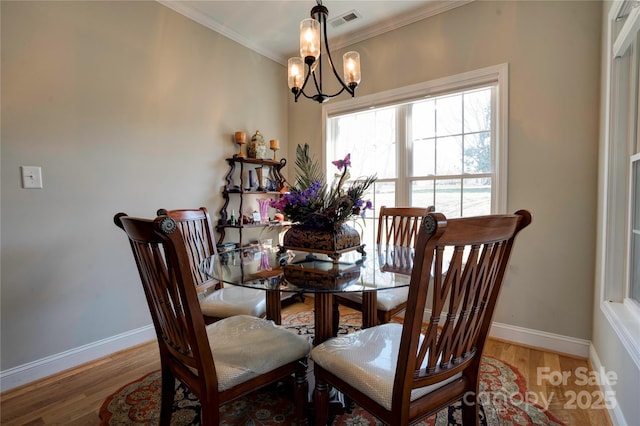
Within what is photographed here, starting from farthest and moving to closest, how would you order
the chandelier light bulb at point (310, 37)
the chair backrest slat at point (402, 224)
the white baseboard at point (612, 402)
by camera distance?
1. the chair backrest slat at point (402, 224)
2. the chandelier light bulb at point (310, 37)
3. the white baseboard at point (612, 402)

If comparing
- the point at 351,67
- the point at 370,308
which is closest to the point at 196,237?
the point at 370,308

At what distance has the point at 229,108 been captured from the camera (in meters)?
3.11

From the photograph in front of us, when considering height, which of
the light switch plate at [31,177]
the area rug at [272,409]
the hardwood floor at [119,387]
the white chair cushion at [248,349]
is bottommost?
the hardwood floor at [119,387]

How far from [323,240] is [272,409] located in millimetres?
941

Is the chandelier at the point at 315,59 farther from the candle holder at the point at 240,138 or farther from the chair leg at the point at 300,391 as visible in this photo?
the chair leg at the point at 300,391

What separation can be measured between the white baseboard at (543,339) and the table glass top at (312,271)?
1.07 m

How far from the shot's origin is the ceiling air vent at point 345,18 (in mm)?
2781

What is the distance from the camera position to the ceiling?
2.63 meters

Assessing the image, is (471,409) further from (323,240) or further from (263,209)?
(263,209)

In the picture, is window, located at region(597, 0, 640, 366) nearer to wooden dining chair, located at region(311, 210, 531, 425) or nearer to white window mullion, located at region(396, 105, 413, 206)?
wooden dining chair, located at region(311, 210, 531, 425)

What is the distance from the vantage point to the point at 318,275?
148 cm

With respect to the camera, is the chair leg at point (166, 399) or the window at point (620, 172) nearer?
the chair leg at point (166, 399)

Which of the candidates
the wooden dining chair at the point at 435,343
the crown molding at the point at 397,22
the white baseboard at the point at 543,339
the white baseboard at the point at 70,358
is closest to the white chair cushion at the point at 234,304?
the wooden dining chair at the point at 435,343

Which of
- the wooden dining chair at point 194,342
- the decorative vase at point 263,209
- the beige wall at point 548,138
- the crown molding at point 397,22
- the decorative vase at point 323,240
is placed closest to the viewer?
the wooden dining chair at point 194,342
